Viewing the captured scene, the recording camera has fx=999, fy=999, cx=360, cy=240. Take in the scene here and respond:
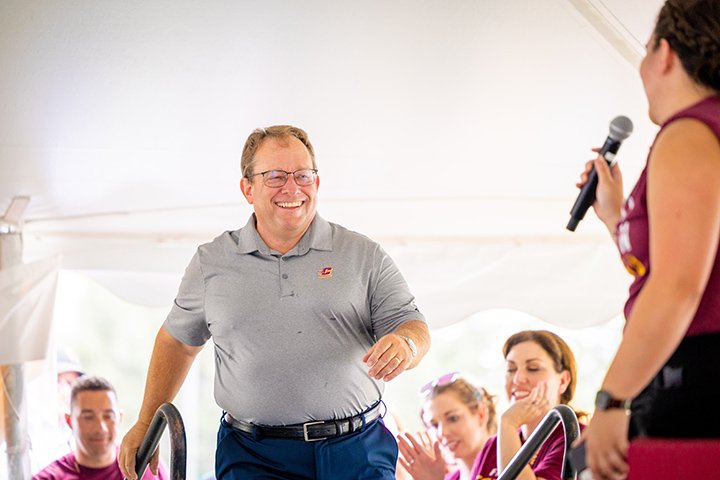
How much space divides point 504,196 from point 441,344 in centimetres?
1601

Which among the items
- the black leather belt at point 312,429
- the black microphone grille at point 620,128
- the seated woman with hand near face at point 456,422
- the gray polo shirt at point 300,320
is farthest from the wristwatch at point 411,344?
the seated woman with hand near face at point 456,422

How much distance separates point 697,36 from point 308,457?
166 cm

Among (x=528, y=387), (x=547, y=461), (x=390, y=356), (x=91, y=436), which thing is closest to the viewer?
(x=390, y=356)

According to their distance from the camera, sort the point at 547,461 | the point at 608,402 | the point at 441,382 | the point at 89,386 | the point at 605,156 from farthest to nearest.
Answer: the point at 89,386
the point at 441,382
the point at 547,461
the point at 605,156
the point at 608,402

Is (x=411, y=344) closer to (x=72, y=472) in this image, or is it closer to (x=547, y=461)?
(x=547, y=461)

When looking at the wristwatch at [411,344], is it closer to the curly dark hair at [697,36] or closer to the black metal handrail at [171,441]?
the black metal handrail at [171,441]

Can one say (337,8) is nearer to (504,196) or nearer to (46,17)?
(46,17)

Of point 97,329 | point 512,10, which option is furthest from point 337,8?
point 97,329

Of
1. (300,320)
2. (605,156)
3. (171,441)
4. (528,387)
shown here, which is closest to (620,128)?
(605,156)

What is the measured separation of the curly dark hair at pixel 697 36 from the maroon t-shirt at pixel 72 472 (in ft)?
13.5

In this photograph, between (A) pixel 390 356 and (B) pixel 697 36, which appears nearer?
(B) pixel 697 36

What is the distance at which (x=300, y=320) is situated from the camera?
2.88m

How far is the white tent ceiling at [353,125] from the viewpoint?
3.51 metres

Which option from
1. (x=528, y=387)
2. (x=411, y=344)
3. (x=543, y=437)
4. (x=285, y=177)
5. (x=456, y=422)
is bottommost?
(x=456, y=422)
